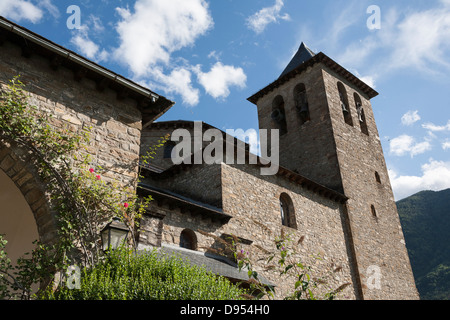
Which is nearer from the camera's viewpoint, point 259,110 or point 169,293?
point 169,293

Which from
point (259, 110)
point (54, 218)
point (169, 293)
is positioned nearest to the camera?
point (169, 293)

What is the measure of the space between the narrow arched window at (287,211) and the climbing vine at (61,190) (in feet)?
28.1

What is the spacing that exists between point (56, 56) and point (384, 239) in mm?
15638

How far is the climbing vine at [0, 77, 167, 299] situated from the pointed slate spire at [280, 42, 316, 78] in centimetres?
1756

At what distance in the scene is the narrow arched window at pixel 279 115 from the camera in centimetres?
2106

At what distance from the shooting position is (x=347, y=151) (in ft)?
59.8

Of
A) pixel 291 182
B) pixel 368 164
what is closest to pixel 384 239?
pixel 368 164

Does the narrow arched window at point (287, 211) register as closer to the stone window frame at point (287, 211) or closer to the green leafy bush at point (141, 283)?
the stone window frame at point (287, 211)

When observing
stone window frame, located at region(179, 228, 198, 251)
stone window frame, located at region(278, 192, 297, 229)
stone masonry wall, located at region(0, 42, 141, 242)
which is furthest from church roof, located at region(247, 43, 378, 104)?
stone masonry wall, located at region(0, 42, 141, 242)

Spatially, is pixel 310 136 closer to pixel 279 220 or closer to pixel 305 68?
pixel 305 68

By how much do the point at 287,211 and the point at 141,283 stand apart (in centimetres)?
1003

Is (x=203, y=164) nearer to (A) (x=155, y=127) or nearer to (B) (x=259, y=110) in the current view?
(A) (x=155, y=127)
